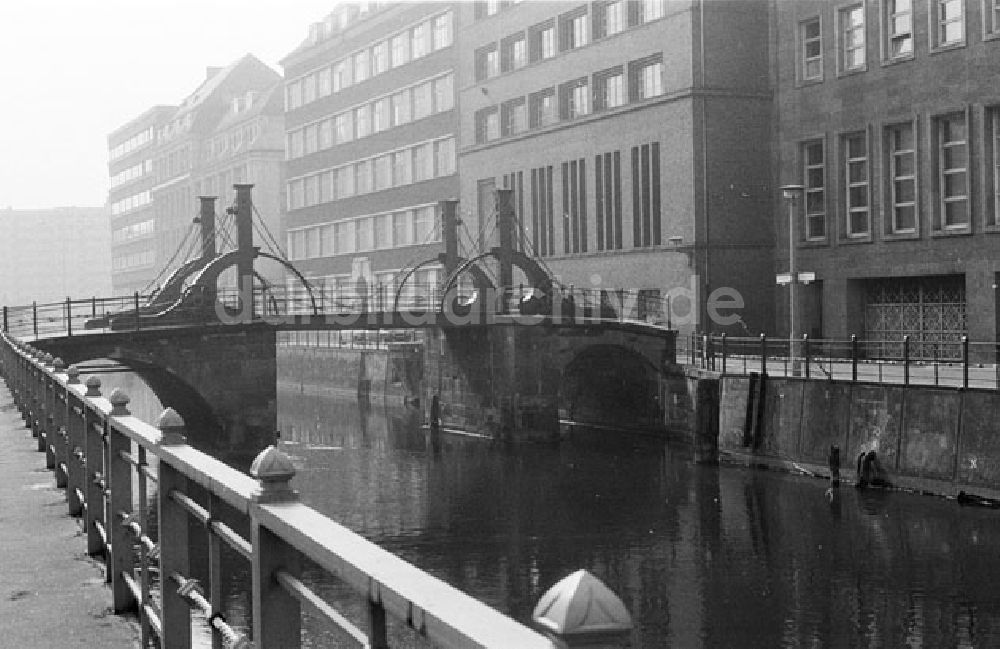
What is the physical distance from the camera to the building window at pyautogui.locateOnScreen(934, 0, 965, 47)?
4112 centimetres

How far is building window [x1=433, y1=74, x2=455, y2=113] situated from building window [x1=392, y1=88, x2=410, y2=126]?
3.33 m

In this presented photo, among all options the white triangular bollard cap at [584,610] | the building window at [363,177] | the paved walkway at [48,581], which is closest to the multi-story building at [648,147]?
the building window at [363,177]

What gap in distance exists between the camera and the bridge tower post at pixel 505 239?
4862 centimetres

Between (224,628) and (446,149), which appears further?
(446,149)

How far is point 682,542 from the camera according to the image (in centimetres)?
2666

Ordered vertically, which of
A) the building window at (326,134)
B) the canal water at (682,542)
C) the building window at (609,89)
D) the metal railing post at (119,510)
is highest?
the building window at (326,134)

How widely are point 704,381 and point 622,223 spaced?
1597cm

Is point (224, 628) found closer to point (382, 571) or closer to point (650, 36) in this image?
point (382, 571)

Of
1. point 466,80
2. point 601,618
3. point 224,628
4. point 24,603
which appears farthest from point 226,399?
point 601,618

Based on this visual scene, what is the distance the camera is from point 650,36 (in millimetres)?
53625

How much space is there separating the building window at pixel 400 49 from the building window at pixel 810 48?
32308 mm

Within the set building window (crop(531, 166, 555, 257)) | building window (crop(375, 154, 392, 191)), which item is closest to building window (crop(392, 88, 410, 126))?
building window (crop(375, 154, 392, 191))

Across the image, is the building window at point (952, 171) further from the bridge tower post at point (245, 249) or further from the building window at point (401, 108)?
the building window at point (401, 108)

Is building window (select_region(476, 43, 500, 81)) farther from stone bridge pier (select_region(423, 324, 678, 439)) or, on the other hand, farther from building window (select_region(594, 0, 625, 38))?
stone bridge pier (select_region(423, 324, 678, 439))
